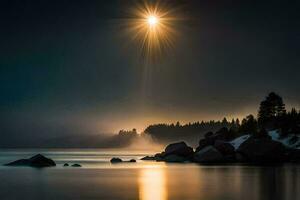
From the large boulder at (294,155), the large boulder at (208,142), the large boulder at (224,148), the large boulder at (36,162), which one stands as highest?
the large boulder at (208,142)

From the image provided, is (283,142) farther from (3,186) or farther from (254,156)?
(3,186)

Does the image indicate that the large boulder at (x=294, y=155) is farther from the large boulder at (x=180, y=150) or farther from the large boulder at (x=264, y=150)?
the large boulder at (x=180, y=150)

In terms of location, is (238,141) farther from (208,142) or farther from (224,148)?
(224,148)

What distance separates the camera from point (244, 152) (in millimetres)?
128000

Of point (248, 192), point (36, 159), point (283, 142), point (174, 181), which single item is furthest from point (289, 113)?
point (248, 192)

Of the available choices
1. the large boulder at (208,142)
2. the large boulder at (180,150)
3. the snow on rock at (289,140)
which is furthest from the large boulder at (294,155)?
the large boulder at (180,150)

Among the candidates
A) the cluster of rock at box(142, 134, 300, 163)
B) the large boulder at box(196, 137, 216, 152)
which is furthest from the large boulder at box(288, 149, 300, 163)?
the large boulder at box(196, 137, 216, 152)

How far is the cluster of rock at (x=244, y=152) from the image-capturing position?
12289 cm

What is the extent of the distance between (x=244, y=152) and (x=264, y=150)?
6.50 m

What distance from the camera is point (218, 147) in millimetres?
128875

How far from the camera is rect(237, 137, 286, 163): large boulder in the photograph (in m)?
123

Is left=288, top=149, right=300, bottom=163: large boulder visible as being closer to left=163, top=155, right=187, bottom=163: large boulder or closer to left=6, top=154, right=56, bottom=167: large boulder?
left=163, top=155, right=187, bottom=163: large boulder

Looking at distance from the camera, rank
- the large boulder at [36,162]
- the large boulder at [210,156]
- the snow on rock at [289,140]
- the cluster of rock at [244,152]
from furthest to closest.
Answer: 1. the large boulder at [210,156]
2. the snow on rock at [289,140]
3. the cluster of rock at [244,152]
4. the large boulder at [36,162]

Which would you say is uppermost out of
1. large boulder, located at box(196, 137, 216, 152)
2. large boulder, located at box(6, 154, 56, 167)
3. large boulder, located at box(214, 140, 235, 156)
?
large boulder, located at box(196, 137, 216, 152)
